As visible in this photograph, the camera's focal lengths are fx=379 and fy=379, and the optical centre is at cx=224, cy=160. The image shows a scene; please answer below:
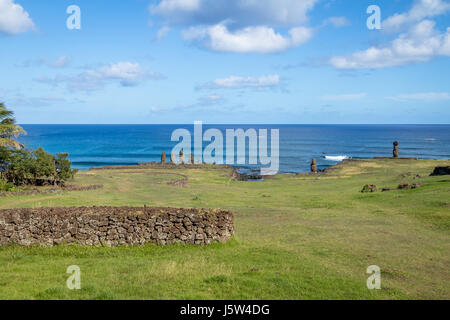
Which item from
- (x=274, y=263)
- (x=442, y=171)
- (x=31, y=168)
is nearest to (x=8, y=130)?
(x=31, y=168)

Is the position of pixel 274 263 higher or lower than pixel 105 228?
lower

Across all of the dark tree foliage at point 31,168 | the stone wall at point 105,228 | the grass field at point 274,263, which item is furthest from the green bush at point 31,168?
the stone wall at point 105,228

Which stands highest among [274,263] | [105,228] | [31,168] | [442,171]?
[31,168]

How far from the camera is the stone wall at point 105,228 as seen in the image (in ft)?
51.4

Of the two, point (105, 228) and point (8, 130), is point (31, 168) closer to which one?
point (8, 130)

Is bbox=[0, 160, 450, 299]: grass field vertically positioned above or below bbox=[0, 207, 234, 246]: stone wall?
below

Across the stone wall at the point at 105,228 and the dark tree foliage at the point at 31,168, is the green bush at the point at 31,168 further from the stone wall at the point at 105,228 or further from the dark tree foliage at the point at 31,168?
the stone wall at the point at 105,228

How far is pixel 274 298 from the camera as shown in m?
10.1

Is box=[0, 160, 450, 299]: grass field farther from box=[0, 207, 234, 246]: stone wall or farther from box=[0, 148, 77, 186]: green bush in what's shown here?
Result: box=[0, 148, 77, 186]: green bush

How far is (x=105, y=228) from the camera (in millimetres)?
15711

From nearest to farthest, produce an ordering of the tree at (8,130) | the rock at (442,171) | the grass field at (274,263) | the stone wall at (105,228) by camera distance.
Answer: the grass field at (274,263)
the stone wall at (105,228)
the tree at (8,130)
the rock at (442,171)

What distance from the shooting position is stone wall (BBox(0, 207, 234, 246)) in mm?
15664

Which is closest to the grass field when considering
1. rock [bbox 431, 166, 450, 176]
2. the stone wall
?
the stone wall
